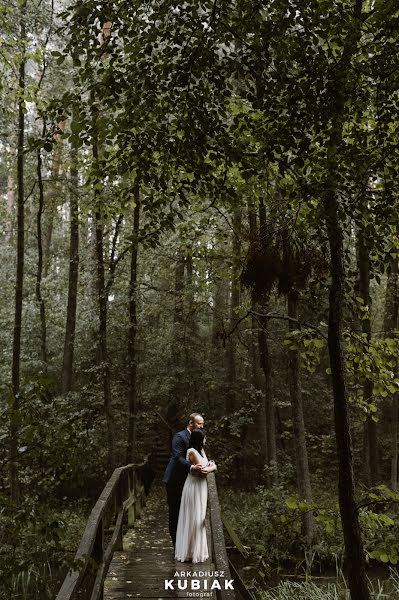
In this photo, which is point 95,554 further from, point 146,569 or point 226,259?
point 226,259

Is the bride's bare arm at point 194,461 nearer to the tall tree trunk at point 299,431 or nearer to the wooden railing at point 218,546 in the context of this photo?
the wooden railing at point 218,546

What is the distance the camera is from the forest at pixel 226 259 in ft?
12.2

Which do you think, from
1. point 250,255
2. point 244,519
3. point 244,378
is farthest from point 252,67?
point 244,378

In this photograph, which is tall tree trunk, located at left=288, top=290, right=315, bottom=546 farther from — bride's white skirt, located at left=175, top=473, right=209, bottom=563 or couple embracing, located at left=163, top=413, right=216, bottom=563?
bride's white skirt, located at left=175, top=473, right=209, bottom=563

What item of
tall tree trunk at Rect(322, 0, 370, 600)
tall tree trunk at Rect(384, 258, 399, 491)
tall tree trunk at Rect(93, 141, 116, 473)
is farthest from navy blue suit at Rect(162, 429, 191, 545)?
tall tree trunk at Rect(384, 258, 399, 491)

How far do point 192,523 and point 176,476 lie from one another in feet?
Result: 3.01

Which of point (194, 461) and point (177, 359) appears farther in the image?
point (177, 359)

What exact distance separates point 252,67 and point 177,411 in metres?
19.3

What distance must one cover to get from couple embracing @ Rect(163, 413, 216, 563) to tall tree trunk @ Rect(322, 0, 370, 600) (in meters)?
3.55

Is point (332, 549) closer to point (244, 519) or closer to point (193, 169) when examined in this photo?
point (244, 519)

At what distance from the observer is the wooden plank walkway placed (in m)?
6.32

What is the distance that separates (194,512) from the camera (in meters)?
7.36

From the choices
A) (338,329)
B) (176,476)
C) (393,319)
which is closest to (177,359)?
(393,319)

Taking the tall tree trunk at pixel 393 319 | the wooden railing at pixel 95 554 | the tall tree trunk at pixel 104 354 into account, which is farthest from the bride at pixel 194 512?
the tall tree trunk at pixel 393 319
